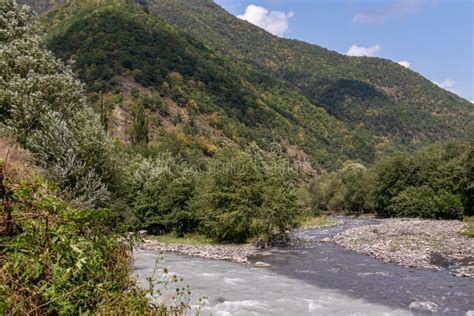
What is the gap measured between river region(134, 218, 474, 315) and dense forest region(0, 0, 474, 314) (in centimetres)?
426

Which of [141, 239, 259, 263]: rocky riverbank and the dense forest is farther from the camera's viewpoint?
[141, 239, 259, 263]: rocky riverbank

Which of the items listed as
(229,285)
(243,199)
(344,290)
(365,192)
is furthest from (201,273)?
(365,192)

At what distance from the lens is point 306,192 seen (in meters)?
102

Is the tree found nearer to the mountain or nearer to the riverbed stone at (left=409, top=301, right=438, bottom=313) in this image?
the mountain

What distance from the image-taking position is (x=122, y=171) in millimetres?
34281

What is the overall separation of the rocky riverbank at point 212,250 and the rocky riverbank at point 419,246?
950cm

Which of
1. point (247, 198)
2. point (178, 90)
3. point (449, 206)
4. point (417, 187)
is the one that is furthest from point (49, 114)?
→ point (178, 90)

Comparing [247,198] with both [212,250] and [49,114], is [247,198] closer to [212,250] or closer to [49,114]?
[212,250]

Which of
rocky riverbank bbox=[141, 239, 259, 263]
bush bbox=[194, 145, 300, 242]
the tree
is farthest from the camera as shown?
the tree

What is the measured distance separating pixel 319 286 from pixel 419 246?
16121 millimetres

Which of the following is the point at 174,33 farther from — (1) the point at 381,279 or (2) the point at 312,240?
(1) the point at 381,279

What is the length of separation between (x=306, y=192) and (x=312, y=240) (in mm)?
61091

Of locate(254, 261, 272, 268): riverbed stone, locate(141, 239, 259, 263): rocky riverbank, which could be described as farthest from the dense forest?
locate(254, 261, 272, 268): riverbed stone

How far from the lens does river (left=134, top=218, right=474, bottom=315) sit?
1730 centimetres
